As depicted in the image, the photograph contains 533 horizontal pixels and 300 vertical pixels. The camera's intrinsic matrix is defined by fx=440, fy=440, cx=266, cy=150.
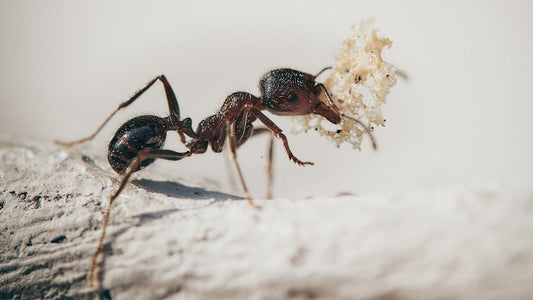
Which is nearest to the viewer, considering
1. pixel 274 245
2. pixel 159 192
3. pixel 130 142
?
pixel 274 245

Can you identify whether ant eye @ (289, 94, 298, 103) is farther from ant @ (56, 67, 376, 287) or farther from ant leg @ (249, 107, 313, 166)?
ant leg @ (249, 107, 313, 166)

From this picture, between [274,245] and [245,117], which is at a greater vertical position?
[245,117]

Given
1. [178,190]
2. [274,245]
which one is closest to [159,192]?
[178,190]

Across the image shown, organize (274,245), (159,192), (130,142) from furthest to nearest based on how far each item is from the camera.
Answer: (130,142) < (159,192) < (274,245)

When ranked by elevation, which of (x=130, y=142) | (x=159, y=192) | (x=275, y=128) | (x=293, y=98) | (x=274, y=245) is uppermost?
(x=293, y=98)

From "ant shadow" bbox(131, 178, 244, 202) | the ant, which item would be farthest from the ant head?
"ant shadow" bbox(131, 178, 244, 202)

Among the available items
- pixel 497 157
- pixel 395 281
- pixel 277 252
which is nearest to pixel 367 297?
pixel 395 281

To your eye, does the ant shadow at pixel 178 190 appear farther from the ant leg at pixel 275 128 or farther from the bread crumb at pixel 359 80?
the bread crumb at pixel 359 80

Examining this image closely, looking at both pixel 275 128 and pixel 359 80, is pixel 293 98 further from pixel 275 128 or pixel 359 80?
pixel 359 80

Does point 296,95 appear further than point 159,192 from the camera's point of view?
Yes

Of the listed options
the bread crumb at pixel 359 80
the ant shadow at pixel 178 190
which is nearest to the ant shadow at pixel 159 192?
the ant shadow at pixel 178 190
